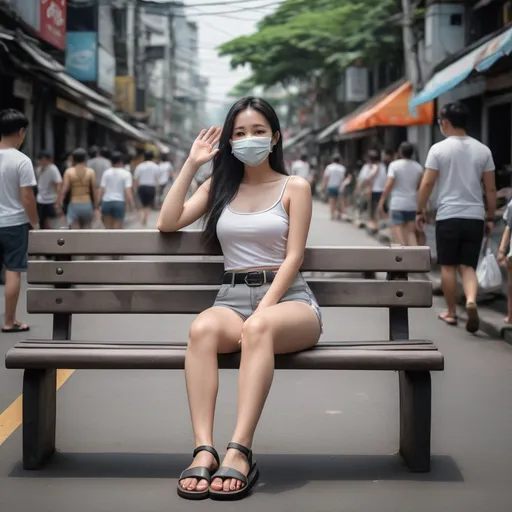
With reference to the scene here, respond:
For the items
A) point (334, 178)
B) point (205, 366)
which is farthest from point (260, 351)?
point (334, 178)

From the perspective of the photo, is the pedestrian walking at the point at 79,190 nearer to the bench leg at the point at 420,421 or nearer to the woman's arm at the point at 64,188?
the woman's arm at the point at 64,188

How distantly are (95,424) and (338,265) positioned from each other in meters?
1.55

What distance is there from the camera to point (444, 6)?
2283 centimetres

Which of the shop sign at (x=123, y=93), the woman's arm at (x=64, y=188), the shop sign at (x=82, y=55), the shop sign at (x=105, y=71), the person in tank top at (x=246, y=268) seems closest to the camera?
the person in tank top at (x=246, y=268)

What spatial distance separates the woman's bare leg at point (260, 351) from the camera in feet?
14.3

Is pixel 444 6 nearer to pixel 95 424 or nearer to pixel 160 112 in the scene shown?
pixel 95 424

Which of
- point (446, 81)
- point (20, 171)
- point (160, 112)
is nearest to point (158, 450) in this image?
point (20, 171)

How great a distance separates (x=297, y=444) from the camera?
529 cm

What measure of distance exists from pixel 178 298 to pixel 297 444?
0.89 metres

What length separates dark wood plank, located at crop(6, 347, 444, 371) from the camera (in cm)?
461

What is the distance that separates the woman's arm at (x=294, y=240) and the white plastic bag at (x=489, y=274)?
4.93 meters

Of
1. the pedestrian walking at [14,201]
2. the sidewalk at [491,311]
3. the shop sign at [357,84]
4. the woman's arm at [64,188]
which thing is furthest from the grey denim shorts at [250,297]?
the shop sign at [357,84]

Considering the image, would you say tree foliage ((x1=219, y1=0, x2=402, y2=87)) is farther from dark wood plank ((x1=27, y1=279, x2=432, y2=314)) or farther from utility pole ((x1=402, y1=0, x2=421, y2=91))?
dark wood plank ((x1=27, y1=279, x2=432, y2=314))

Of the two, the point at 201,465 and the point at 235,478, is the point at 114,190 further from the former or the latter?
the point at 235,478
